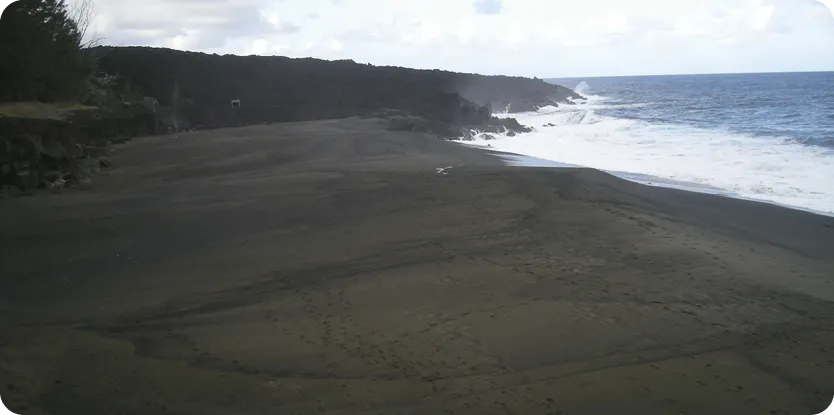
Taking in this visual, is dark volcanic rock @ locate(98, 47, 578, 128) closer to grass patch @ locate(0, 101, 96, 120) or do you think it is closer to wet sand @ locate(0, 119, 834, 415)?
grass patch @ locate(0, 101, 96, 120)

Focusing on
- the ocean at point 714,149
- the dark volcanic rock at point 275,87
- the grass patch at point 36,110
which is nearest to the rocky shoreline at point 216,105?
the dark volcanic rock at point 275,87

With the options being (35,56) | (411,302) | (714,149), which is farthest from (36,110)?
(714,149)

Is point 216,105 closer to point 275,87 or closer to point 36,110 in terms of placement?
point 275,87

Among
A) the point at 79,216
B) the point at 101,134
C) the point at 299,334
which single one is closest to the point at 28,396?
the point at 299,334

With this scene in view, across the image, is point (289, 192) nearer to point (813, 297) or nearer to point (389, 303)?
point (389, 303)

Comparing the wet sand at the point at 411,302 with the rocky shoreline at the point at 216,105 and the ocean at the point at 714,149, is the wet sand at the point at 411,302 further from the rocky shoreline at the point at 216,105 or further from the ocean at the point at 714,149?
the ocean at the point at 714,149

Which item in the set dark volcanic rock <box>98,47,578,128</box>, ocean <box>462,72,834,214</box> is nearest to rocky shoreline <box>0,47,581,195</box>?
dark volcanic rock <box>98,47,578,128</box>
